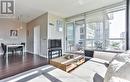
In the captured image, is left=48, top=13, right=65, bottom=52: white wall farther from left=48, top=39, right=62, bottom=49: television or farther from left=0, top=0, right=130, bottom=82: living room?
left=48, top=39, right=62, bottom=49: television

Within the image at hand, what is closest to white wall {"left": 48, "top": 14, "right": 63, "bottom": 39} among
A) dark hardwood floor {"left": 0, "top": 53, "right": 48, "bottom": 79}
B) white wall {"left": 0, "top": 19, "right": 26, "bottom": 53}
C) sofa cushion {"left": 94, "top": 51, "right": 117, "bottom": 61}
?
dark hardwood floor {"left": 0, "top": 53, "right": 48, "bottom": 79}

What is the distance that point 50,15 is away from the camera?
19.9ft

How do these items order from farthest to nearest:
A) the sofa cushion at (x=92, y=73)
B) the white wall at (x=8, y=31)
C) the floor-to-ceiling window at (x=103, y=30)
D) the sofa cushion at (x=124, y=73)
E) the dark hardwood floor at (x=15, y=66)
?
the white wall at (x=8, y=31) → the floor-to-ceiling window at (x=103, y=30) → the dark hardwood floor at (x=15, y=66) → the sofa cushion at (x=92, y=73) → the sofa cushion at (x=124, y=73)

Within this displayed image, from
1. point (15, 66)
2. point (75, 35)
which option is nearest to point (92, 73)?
point (15, 66)

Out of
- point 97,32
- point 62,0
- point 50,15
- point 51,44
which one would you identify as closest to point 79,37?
point 97,32


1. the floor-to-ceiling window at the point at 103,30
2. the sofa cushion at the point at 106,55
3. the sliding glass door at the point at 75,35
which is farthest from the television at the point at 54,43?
the sofa cushion at the point at 106,55

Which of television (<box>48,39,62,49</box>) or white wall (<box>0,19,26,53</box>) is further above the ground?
white wall (<box>0,19,26,53</box>)

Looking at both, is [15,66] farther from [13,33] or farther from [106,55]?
[13,33]

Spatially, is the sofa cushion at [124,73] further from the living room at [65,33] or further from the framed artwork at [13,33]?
the framed artwork at [13,33]

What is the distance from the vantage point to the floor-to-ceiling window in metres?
4.30

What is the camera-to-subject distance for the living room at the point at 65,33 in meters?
3.38

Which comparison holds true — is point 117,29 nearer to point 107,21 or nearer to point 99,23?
point 107,21

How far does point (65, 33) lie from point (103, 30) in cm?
291

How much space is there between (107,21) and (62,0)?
228 cm
